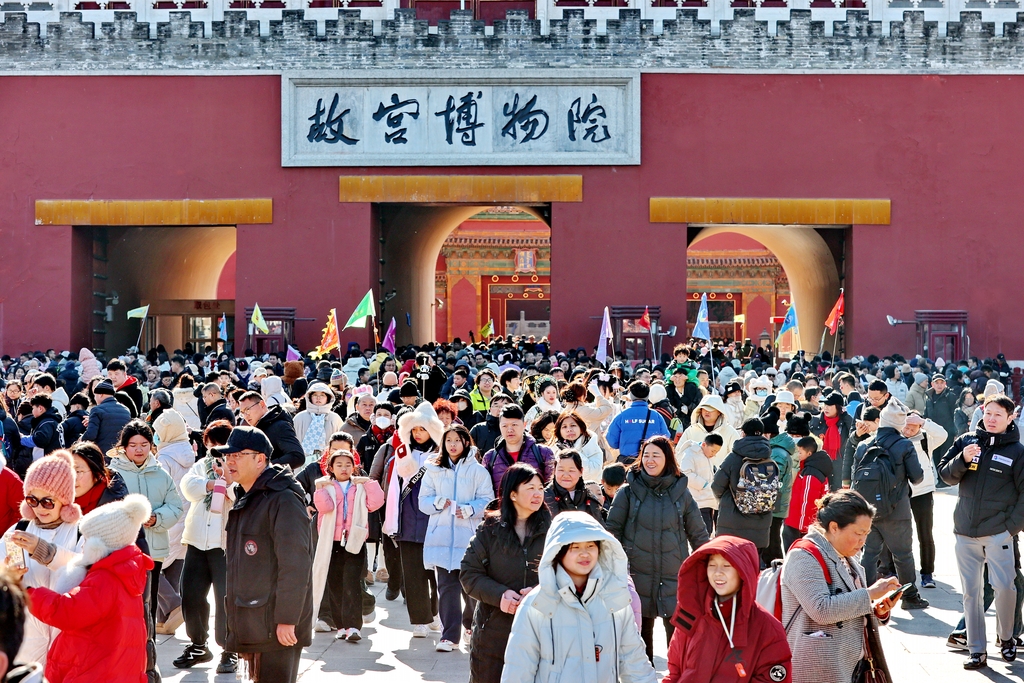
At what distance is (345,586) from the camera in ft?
24.9

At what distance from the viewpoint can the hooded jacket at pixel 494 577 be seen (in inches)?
194

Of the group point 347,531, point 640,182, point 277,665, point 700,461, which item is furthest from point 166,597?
point 640,182

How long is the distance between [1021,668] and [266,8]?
A: 1754 cm

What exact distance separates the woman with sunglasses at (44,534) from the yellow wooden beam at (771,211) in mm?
16867

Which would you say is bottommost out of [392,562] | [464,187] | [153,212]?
[392,562]

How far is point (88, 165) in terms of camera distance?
21.1m

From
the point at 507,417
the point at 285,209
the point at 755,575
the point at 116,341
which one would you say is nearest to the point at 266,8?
the point at 285,209

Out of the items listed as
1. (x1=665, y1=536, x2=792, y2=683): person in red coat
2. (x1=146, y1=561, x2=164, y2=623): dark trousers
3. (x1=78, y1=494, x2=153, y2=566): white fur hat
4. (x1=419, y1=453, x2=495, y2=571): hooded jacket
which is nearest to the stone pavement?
(x1=146, y1=561, x2=164, y2=623): dark trousers

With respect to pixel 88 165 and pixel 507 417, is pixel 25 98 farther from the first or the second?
pixel 507 417

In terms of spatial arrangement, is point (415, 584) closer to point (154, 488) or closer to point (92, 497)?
point (154, 488)

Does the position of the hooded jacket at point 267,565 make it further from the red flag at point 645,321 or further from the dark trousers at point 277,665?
the red flag at point 645,321

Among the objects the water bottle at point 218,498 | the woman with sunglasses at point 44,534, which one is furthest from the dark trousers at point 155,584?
the woman with sunglasses at point 44,534

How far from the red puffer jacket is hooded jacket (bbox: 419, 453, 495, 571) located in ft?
9.10

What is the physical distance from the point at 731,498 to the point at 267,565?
3.27m
